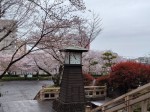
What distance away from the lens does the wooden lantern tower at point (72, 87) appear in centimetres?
1407

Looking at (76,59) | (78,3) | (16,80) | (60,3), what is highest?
(60,3)

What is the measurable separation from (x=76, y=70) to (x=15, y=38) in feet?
14.5

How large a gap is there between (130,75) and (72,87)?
479 centimetres

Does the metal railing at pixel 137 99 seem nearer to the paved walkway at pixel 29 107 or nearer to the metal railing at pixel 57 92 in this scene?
the paved walkway at pixel 29 107

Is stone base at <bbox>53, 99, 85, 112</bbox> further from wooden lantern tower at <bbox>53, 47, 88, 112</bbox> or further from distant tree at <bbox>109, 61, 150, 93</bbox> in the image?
distant tree at <bbox>109, 61, 150, 93</bbox>

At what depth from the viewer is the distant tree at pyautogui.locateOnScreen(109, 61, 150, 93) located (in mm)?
17359

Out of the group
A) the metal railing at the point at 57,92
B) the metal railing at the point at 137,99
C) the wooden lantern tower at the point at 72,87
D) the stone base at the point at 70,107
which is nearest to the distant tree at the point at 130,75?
the metal railing at the point at 57,92

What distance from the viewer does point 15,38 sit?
11.2m

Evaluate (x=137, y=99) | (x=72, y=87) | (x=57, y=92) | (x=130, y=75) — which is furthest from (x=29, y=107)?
(x=137, y=99)

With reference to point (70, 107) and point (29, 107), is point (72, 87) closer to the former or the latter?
point (70, 107)

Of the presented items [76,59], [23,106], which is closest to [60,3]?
[76,59]

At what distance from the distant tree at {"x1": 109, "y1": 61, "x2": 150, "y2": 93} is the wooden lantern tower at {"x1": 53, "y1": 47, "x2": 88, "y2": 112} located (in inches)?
161

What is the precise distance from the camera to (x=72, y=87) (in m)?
14.2

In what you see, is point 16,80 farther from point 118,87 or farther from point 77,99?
point 77,99
